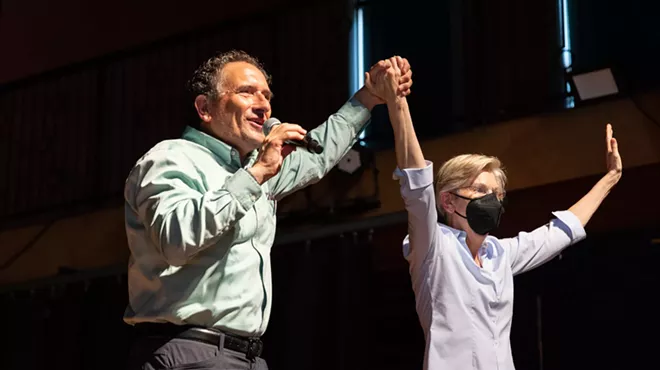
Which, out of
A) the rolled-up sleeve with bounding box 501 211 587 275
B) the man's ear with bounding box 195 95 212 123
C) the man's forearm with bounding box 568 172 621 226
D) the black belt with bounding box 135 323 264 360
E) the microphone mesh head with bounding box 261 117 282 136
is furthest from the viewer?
the man's forearm with bounding box 568 172 621 226

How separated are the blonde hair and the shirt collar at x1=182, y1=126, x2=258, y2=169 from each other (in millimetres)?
753

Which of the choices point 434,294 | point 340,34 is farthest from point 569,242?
Result: point 340,34

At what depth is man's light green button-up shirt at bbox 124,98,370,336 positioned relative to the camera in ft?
7.33

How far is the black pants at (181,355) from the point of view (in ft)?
7.64

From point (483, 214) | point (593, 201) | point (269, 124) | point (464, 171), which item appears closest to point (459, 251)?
point (483, 214)

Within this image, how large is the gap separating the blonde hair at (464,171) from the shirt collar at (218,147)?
29.7 inches

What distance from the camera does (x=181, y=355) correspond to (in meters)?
2.33

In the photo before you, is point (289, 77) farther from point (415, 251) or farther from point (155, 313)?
point (155, 313)

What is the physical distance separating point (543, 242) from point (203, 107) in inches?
47.2

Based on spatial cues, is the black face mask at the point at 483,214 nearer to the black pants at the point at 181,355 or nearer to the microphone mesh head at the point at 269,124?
the microphone mesh head at the point at 269,124

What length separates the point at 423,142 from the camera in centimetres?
539

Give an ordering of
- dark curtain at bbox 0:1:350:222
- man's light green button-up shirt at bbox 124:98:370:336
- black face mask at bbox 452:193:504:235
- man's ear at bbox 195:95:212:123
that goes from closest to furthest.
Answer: man's light green button-up shirt at bbox 124:98:370:336 → man's ear at bbox 195:95:212:123 → black face mask at bbox 452:193:504:235 → dark curtain at bbox 0:1:350:222

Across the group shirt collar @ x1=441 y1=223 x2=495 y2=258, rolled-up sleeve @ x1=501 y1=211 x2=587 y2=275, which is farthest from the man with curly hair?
rolled-up sleeve @ x1=501 y1=211 x2=587 y2=275

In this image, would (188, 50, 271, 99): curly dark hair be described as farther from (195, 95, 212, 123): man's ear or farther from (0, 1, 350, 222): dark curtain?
(0, 1, 350, 222): dark curtain
